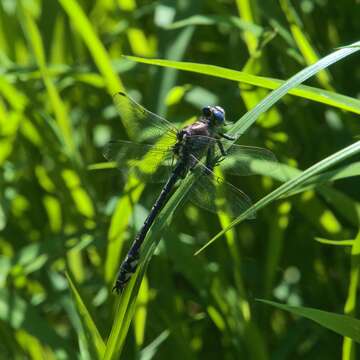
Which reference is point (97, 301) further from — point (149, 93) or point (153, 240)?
point (153, 240)

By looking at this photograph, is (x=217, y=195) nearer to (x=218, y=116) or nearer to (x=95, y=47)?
(x=218, y=116)

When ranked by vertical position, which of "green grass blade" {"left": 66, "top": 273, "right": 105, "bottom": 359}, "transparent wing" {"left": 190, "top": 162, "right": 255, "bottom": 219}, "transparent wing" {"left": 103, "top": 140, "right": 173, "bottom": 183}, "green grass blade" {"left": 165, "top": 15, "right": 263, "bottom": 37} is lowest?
"green grass blade" {"left": 66, "top": 273, "right": 105, "bottom": 359}

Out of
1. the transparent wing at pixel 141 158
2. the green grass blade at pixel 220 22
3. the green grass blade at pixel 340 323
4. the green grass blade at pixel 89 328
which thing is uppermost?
the green grass blade at pixel 220 22

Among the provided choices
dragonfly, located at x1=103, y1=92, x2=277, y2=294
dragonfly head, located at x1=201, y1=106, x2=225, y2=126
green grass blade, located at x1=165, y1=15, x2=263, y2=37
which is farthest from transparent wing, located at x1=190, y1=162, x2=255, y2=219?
green grass blade, located at x1=165, y1=15, x2=263, y2=37

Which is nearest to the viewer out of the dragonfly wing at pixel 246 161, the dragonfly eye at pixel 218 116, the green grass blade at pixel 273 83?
the green grass blade at pixel 273 83

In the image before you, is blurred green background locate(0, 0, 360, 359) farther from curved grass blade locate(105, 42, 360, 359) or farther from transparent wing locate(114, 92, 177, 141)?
curved grass blade locate(105, 42, 360, 359)

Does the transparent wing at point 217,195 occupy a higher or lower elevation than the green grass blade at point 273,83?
lower

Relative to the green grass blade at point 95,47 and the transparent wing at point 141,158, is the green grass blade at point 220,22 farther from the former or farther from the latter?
the transparent wing at point 141,158

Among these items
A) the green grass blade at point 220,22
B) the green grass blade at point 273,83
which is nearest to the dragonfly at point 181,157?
the green grass blade at point 273,83
